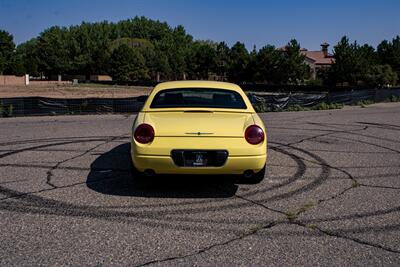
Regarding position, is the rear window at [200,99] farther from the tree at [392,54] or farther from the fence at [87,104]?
the tree at [392,54]

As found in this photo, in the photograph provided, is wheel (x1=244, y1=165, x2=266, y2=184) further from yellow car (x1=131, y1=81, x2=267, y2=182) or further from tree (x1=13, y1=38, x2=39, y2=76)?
tree (x1=13, y1=38, x2=39, y2=76)

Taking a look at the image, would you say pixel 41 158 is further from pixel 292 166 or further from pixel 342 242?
pixel 342 242

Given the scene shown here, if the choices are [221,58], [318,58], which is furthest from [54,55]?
[318,58]

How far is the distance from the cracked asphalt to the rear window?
1.07 m

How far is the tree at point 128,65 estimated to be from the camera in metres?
102

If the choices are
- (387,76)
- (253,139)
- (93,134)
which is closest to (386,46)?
(387,76)

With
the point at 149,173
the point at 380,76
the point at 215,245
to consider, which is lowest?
A: the point at 215,245

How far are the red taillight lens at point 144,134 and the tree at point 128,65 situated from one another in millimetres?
98274

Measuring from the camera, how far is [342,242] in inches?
163

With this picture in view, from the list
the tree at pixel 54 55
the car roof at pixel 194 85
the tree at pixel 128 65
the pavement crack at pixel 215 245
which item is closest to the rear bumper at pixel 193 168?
the pavement crack at pixel 215 245

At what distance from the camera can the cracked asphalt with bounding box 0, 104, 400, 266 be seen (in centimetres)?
383

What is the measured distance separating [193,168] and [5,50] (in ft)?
351

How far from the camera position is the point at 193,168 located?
5254 millimetres

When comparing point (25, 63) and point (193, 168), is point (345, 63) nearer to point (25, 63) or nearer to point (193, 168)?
point (193, 168)
